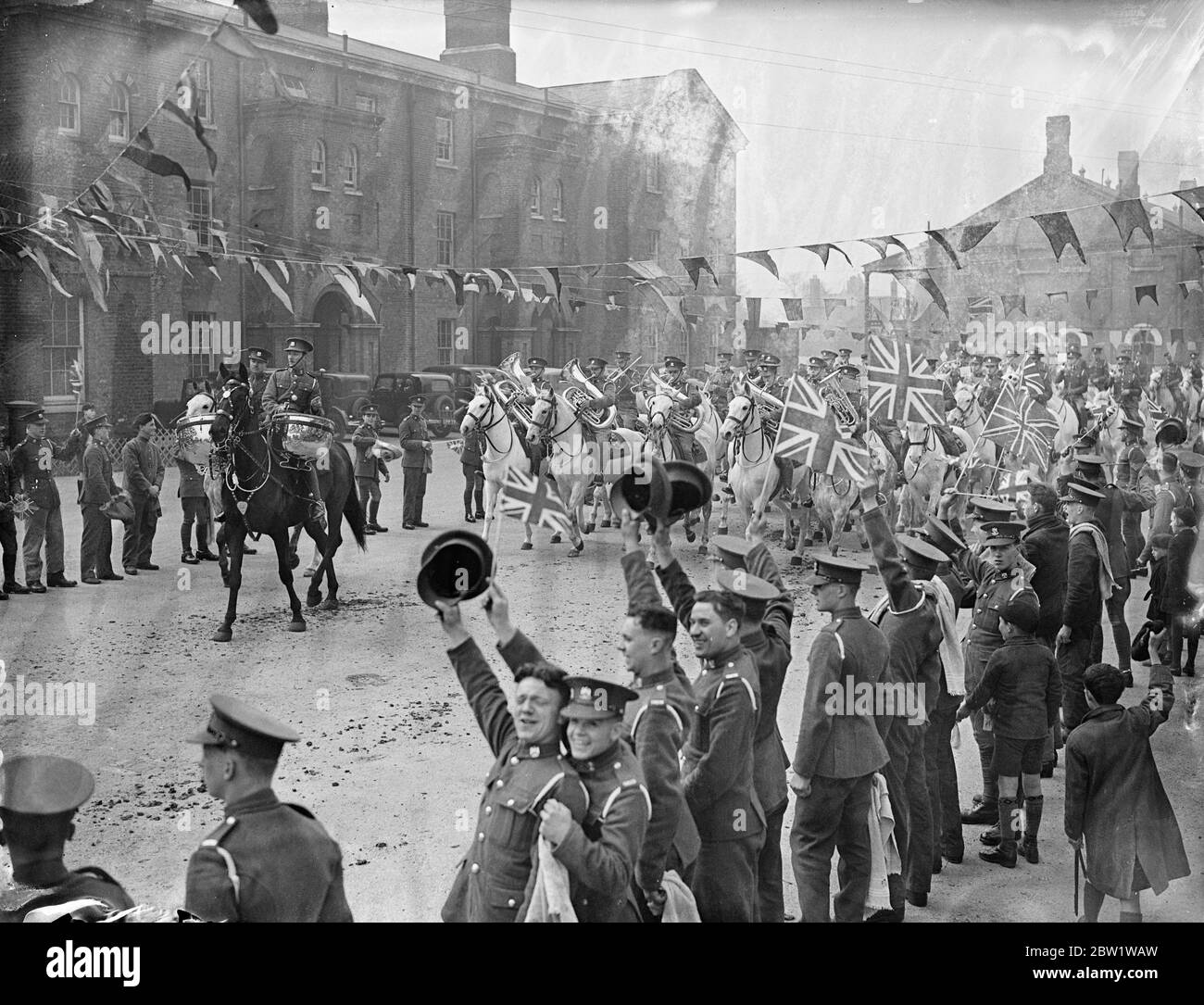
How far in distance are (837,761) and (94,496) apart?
8.70m

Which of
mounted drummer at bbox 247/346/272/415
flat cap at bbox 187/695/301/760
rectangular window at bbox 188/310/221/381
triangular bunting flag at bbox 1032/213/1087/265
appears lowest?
flat cap at bbox 187/695/301/760

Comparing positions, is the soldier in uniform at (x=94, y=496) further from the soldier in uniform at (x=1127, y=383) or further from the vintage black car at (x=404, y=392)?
the soldier in uniform at (x=1127, y=383)

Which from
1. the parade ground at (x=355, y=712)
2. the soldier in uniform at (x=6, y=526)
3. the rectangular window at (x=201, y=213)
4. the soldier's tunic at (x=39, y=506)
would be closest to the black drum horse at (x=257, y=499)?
the parade ground at (x=355, y=712)

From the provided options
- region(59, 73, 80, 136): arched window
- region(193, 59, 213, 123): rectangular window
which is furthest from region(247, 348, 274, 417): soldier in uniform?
region(59, 73, 80, 136): arched window

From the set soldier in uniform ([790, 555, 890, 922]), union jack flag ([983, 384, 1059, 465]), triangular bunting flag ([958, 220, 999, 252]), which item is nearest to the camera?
soldier in uniform ([790, 555, 890, 922])

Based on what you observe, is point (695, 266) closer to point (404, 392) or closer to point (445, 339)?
point (445, 339)

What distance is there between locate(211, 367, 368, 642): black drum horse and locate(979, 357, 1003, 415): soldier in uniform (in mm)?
10248

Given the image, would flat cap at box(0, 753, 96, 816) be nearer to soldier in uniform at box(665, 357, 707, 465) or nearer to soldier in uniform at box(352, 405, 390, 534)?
soldier in uniform at box(352, 405, 390, 534)

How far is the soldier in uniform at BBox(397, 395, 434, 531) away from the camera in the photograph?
13656 mm

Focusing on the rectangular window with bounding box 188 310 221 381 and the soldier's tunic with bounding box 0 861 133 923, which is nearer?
the soldier's tunic with bounding box 0 861 133 923

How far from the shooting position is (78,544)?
43.1 ft

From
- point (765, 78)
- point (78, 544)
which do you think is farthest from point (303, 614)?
point (765, 78)

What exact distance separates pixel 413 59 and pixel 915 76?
12.8ft
